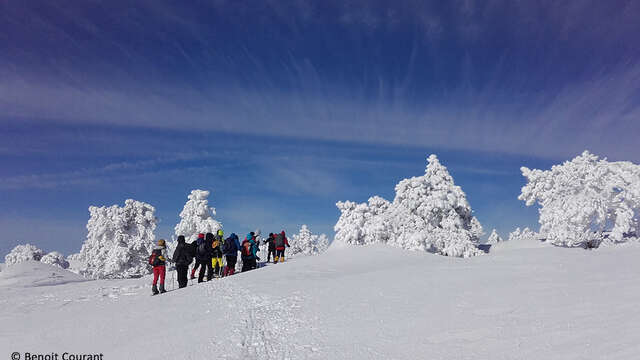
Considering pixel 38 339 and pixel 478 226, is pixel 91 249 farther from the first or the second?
pixel 478 226

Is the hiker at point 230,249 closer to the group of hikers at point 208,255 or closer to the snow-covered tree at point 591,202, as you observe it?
the group of hikers at point 208,255

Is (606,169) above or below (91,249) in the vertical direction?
above

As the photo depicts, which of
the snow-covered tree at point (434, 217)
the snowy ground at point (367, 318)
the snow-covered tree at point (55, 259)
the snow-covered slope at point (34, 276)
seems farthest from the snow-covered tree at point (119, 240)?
the snow-covered tree at point (55, 259)

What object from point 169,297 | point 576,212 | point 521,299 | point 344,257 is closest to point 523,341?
A: point 521,299

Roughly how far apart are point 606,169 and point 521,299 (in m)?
21.7

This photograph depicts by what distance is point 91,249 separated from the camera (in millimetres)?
34156

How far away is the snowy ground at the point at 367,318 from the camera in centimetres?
556

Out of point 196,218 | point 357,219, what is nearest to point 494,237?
point 357,219

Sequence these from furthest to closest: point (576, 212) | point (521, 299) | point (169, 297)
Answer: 1. point (576, 212)
2. point (169, 297)
3. point (521, 299)

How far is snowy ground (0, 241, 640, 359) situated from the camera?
5.56 meters

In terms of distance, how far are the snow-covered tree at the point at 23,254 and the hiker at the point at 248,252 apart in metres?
51.1

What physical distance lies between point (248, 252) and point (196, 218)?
18.9 metres

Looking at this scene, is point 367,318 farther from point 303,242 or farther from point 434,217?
A: point 303,242

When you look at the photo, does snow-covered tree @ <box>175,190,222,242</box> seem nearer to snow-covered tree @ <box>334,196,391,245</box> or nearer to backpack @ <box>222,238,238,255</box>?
snow-covered tree @ <box>334,196,391,245</box>
